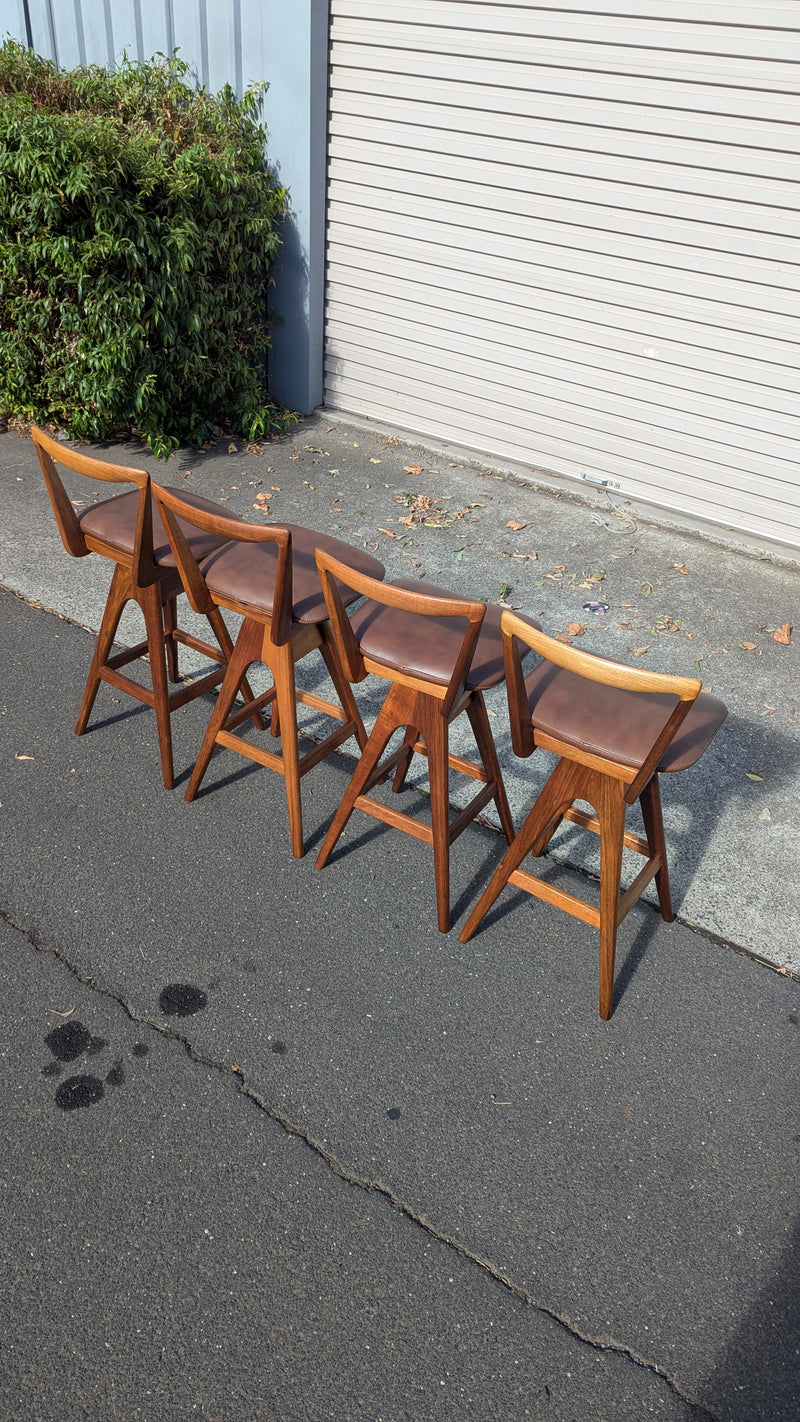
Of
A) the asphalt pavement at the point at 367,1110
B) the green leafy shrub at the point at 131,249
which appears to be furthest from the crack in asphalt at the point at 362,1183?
the green leafy shrub at the point at 131,249

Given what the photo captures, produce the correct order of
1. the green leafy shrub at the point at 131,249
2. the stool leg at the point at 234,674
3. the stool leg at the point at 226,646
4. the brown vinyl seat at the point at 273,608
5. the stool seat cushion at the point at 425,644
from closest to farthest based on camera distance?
the stool seat cushion at the point at 425,644 → the brown vinyl seat at the point at 273,608 → the stool leg at the point at 234,674 → the stool leg at the point at 226,646 → the green leafy shrub at the point at 131,249

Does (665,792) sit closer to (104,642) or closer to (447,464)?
(104,642)

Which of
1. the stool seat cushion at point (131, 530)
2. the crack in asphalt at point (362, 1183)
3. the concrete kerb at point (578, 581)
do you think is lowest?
the crack in asphalt at point (362, 1183)

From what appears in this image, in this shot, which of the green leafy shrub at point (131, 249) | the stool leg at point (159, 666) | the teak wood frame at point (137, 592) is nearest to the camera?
the teak wood frame at point (137, 592)

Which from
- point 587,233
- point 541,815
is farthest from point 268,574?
point 587,233

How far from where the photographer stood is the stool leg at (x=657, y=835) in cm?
309

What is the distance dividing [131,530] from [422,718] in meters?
1.35

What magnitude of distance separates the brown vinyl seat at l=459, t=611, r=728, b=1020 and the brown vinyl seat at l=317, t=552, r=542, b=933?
180mm

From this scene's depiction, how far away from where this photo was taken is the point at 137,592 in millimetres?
3611

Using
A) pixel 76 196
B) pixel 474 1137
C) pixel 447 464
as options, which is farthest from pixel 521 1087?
pixel 76 196

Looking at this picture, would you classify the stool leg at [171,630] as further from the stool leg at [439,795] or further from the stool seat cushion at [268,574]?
the stool leg at [439,795]

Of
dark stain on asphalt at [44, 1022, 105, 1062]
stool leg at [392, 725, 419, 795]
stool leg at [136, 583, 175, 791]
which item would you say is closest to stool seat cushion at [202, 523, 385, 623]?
stool leg at [136, 583, 175, 791]

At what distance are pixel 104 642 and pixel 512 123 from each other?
169 inches

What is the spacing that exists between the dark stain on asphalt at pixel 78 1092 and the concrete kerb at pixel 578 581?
6.08 feet
